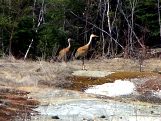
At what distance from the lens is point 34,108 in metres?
12.6

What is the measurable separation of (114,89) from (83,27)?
1786 cm

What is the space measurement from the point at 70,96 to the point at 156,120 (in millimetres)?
A: 4135

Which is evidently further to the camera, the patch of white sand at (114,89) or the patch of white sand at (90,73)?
the patch of white sand at (90,73)

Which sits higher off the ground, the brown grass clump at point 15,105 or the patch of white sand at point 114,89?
the brown grass clump at point 15,105

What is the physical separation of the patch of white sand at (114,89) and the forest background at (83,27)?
1195cm

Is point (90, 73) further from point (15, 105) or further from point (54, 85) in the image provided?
point (15, 105)

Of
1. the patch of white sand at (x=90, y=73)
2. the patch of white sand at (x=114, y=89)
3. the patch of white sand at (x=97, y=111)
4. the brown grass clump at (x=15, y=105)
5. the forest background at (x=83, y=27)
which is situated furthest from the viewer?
the forest background at (x=83, y=27)

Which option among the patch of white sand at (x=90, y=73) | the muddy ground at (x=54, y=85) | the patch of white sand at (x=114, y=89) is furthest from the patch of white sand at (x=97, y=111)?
the patch of white sand at (x=90, y=73)

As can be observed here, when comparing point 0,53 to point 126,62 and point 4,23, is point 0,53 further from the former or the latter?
point 126,62

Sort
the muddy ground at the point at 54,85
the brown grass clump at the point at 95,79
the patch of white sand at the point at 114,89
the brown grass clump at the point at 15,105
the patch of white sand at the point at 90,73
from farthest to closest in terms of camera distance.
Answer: the patch of white sand at the point at 90,73 < the brown grass clump at the point at 95,79 < the patch of white sand at the point at 114,89 < the muddy ground at the point at 54,85 < the brown grass clump at the point at 15,105

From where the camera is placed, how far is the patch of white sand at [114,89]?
16656mm

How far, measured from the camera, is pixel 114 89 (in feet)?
56.0

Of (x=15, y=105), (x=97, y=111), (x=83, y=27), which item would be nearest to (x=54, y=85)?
(x=15, y=105)

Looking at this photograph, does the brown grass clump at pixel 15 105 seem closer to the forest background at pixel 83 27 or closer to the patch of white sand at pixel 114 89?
the patch of white sand at pixel 114 89
